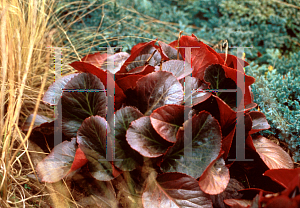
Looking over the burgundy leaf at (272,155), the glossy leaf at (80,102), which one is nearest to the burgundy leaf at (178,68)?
the glossy leaf at (80,102)

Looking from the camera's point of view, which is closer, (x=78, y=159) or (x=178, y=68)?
(x=78, y=159)

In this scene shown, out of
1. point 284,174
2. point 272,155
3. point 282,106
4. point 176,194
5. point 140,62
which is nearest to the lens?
point 284,174

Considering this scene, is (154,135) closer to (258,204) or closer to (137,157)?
(137,157)

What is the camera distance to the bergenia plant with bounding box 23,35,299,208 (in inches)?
28.0

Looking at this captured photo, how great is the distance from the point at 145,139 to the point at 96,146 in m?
0.16

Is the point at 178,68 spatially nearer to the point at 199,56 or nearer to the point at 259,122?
the point at 199,56

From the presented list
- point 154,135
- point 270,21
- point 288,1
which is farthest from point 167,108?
point 288,1

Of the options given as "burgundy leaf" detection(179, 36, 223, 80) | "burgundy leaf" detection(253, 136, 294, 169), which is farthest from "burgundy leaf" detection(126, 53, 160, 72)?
"burgundy leaf" detection(253, 136, 294, 169)

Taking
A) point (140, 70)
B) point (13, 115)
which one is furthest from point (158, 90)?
point (13, 115)

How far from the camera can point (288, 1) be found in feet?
7.12

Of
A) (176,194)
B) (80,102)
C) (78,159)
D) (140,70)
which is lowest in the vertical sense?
(176,194)

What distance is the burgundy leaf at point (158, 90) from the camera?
77 cm

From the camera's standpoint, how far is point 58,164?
767 millimetres

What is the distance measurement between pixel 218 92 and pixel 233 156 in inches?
8.7
